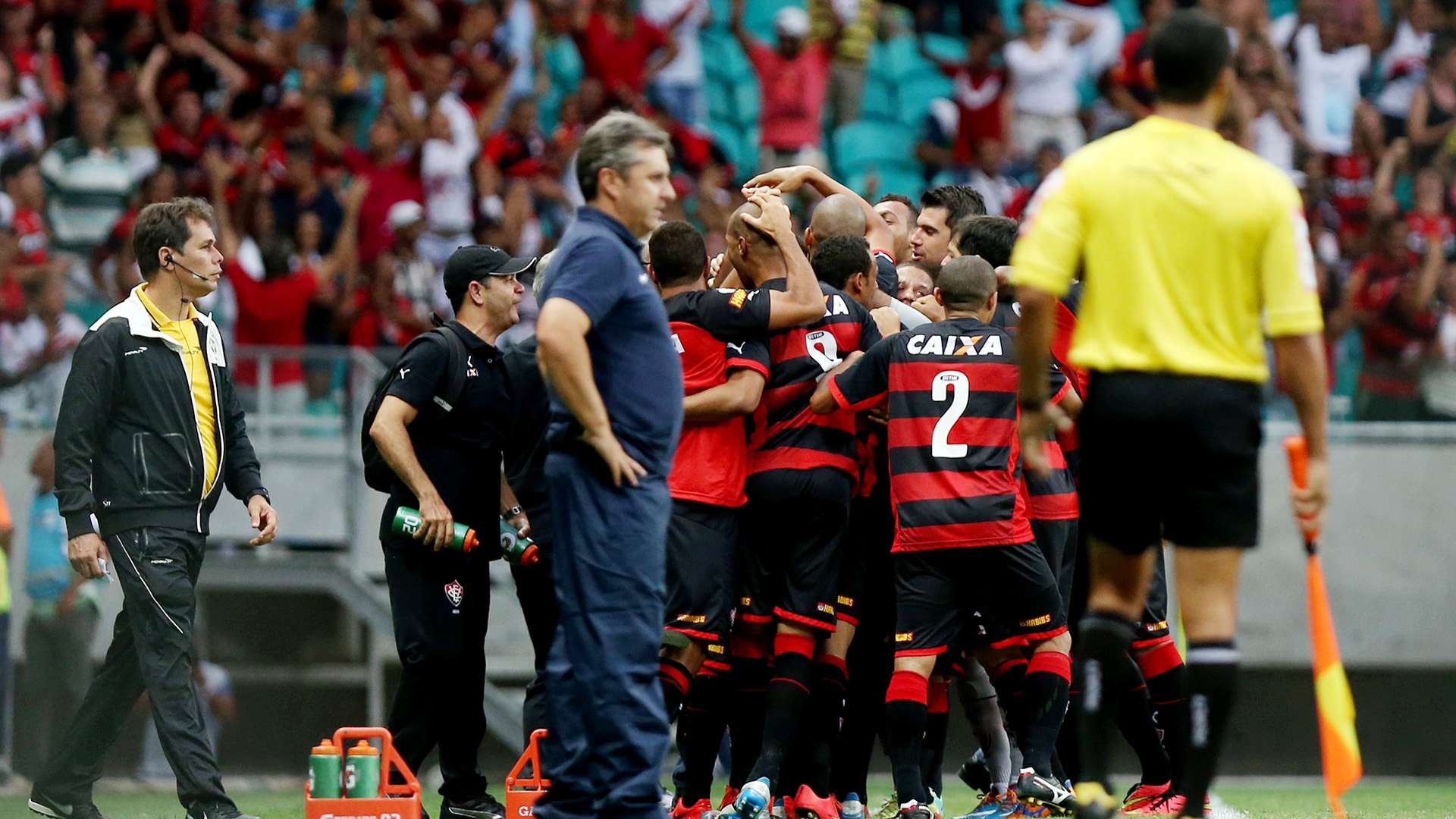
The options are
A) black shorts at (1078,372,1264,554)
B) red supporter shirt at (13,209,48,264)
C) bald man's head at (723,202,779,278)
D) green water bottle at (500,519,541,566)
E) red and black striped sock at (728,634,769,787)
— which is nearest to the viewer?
black shorts at (1078,372,1264,554)

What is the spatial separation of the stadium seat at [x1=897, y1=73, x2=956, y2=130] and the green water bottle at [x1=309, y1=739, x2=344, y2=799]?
10961mm

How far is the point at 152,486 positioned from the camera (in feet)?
24.7

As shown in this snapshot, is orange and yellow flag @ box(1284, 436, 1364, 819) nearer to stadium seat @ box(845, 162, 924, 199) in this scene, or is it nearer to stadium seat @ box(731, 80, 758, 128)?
A: stadium seat @ box(845, 162, 924, 199)

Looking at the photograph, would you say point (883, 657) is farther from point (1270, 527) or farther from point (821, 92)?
point (821, 92)

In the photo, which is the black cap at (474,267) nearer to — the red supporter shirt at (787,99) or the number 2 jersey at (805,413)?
the number 2 jersey at (805,413)

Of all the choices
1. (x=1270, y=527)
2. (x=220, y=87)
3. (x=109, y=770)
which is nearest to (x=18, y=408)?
(x=109, y=770)

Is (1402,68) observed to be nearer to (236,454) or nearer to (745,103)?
(745,103)

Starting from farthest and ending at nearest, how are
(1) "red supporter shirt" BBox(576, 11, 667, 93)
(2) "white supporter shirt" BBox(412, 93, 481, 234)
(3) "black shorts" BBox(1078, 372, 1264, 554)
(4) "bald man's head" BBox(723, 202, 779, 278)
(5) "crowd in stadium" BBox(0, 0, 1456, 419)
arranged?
(1) "red supporter shirt" BBox(576, 11, 667, 93) → (2) "white supporter shirt" BBox(412, 93, 481, 234) → (5) "crowd in stadium" BBox(0, 0, 1456, 419) → (4) "bald man's head" BBox(723, 202, 779, 278) → (3) "black shorts" BBox(1078, 372, 1264, 554)

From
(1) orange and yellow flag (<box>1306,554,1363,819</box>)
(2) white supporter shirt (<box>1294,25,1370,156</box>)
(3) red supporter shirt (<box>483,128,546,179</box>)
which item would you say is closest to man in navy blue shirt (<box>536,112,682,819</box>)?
(1) orange and yellow flag (<box>1306,554,1363,819</box>)

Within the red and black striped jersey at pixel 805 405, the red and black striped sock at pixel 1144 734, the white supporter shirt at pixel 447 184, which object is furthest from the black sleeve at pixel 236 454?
the white supporter shirt at pixel 447 184

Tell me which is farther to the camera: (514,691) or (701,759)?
(514,691)

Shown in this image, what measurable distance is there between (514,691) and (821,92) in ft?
19.5

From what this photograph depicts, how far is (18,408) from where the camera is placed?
1208cm

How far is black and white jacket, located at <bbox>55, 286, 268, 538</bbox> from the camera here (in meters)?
7.49
